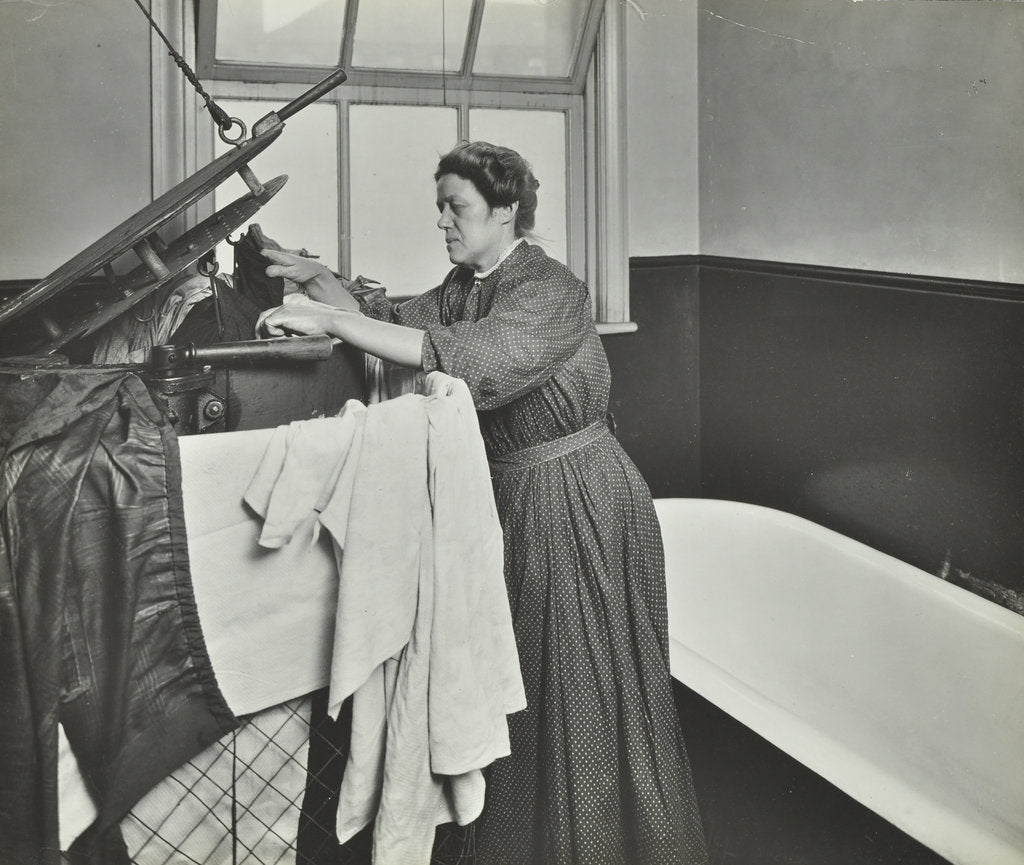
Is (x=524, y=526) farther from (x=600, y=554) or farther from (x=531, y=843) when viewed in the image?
(x=531, y=843)

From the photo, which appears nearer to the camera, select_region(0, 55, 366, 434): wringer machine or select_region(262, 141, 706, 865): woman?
select_region(0, 55, 366, 434): wringer machine

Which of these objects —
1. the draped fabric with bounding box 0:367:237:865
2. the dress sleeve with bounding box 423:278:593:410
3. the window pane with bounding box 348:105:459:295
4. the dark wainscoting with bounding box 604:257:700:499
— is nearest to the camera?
the draped fabric with bounding box 0:367:237:865

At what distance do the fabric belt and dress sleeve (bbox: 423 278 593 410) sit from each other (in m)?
0.17

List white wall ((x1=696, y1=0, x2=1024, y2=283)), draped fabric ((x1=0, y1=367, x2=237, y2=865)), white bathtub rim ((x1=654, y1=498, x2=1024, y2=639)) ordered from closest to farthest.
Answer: draped fabric ((x1=0, y1=367, x2=237, y2=865))
white bathtub rim ((x1=654, y1=498, x2=1024, y2=639))
white wall ((x1=696, y1=0, x2=1024, y2=283))

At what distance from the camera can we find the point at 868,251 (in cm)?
261

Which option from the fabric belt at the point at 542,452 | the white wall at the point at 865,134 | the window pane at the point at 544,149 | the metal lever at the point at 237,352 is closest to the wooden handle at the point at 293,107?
the metal lever at the point at 237,352

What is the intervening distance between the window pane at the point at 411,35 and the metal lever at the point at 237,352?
5.80 ft

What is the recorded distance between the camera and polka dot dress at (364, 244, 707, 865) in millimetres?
1783

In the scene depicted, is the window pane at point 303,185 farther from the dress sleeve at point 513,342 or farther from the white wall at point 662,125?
the dress sleeve at point 513,342

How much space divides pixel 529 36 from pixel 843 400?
4.71 ft

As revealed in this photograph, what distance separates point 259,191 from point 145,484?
74cm

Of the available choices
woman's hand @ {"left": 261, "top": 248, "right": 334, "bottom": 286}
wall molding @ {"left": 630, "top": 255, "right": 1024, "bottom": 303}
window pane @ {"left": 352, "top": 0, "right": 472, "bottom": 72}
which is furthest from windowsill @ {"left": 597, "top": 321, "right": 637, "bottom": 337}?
woman's hand @ {"left": 261, "top": 248, "right": 334, "bottom": 286}

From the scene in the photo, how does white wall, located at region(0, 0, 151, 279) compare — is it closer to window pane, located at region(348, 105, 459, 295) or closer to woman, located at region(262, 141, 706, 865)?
window pane, located at region(348, 105, 459, 295)

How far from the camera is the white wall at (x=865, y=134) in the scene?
219cm
